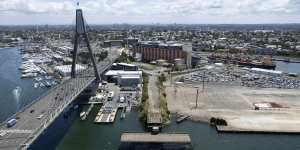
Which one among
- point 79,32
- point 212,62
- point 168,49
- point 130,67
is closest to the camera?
point 79,32

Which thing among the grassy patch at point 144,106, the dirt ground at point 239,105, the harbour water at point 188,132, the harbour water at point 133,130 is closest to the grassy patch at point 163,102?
the dirt ground at point 239,105

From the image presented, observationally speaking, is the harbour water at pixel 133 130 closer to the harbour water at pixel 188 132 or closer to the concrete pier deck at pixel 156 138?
the harbour water at pixel 188 132

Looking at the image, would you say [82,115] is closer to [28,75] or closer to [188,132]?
[188,132]

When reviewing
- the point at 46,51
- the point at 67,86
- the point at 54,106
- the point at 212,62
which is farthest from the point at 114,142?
the point at 46,51

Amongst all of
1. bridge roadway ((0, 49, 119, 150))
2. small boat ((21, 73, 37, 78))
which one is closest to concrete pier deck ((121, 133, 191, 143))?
bridge roadway ((0, 49, 119, 150))

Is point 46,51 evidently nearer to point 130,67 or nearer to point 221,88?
point 130,67

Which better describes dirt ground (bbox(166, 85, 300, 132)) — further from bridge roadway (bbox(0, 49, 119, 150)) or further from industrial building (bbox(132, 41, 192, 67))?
industrial building (bbox(132, 41, 192, 67))

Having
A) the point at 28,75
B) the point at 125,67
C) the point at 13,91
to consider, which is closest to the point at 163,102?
the point at 125,67
